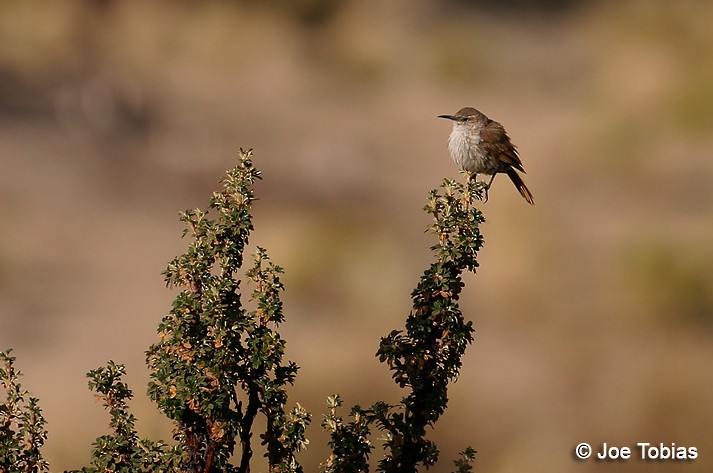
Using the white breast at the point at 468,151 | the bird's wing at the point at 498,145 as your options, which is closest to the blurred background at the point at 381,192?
the white breast at the point at 468,151

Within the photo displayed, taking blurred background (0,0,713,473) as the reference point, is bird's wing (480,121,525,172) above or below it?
below

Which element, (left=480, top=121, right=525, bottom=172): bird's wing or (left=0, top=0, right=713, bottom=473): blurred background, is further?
(left=0, top=0, right=713, bottom=473): blurred background

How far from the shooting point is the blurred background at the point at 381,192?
1477 centimetres

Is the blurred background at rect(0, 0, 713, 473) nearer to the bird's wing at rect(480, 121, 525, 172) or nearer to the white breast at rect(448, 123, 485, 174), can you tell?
the white breast at rect(448, 123, 485, 174)

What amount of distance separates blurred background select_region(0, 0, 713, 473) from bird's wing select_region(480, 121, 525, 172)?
10.5ft

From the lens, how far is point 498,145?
31.9ft

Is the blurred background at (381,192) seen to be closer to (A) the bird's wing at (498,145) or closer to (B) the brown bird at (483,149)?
(B) the brown bird at (483,149)

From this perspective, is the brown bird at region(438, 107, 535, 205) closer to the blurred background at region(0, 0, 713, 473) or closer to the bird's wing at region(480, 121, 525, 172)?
the bird's wing at region(480, 121, 525, 172)

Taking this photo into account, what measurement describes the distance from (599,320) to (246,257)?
16.9ft

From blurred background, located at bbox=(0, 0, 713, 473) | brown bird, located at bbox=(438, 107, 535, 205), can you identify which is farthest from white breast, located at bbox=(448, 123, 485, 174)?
blurred background, located at bbox=(0, 0, 713, 473)

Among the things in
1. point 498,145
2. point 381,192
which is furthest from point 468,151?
point 381,192

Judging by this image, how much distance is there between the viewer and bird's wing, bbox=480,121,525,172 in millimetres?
9680

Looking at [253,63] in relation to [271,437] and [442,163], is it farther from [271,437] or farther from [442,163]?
[271,437]

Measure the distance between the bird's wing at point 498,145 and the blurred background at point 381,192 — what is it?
10.5ft
